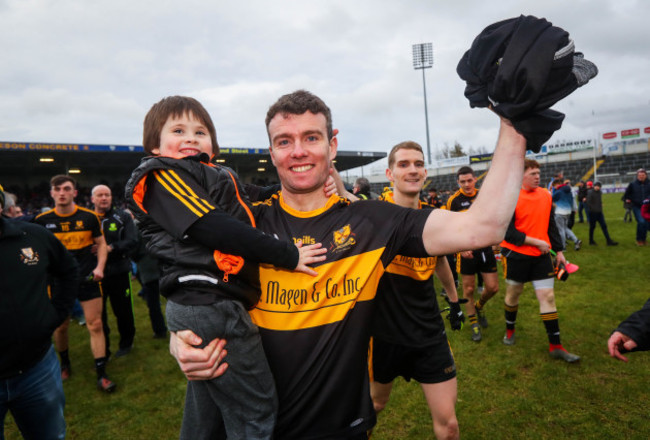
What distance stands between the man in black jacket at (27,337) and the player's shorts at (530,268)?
5434 mm

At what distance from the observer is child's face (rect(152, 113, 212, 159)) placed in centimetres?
203

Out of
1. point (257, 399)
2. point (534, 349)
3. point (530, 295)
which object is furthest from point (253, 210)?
point (530, 295)

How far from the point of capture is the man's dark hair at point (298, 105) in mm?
1819

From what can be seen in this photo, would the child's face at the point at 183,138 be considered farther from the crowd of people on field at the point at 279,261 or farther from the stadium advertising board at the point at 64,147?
the stadium advertising board at the point at 64,147

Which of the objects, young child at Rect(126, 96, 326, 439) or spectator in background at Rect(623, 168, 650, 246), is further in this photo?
spectator in background at Rect(623, 168, 650, 246)

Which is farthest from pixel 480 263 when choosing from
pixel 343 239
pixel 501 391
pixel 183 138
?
pixel 183 138

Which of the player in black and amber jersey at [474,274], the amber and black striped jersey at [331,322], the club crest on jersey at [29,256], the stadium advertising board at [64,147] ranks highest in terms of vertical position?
the stadium advertising board at [64,147]

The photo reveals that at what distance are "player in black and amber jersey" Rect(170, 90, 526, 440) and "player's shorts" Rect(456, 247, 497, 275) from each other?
461 centimetres

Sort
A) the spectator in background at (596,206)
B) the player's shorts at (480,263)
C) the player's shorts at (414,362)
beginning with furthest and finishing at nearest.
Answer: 1. the spectator in background at (596,206)
2. the player's shorts at (480,263)
3. the player's shorts at (414,362)

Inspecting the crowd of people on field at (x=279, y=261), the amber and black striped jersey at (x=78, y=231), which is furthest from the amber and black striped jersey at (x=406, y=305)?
the amber and black striped jersey at (x=78, y=231)

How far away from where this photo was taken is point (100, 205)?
5.93 meters

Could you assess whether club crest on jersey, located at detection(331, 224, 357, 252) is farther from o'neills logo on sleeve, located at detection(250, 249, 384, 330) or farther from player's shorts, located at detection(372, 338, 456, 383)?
player's shorts, located at detection(372, 338, 456, 383)

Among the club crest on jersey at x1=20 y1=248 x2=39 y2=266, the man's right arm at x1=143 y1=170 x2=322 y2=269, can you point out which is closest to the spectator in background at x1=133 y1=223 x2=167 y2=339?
the club crest on jersey at x1=20 y1=248 x2=39 y2=266

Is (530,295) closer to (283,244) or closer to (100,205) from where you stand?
(283,244)
